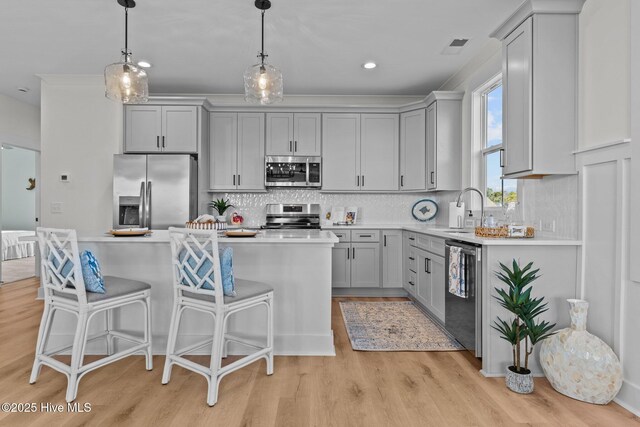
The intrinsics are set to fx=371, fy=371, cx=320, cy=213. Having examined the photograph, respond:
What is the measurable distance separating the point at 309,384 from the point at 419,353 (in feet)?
3.32

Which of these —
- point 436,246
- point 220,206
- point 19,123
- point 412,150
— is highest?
point 19,123

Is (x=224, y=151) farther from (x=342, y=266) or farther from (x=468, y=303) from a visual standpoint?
(x=468, y=303)

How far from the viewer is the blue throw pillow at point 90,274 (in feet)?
7.27

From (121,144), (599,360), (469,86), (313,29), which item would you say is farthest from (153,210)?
(599,360)

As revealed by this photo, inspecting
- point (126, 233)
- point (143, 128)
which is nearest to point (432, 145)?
point (126, 233)

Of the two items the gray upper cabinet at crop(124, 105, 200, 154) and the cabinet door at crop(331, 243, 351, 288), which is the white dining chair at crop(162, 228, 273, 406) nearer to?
the cabinet door at crop(331, 243, 351, 288)

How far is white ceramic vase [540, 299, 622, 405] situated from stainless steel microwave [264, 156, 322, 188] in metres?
3.36

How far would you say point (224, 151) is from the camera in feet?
16.6

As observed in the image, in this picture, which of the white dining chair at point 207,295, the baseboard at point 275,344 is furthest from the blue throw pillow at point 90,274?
the baseboard at point 275,344

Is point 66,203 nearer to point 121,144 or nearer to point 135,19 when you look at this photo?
point 121,144

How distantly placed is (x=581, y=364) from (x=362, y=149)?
11.6ft

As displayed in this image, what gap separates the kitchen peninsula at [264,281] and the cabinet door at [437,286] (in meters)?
1.23

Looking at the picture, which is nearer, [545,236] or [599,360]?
[599,360]

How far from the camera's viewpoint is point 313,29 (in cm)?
338
